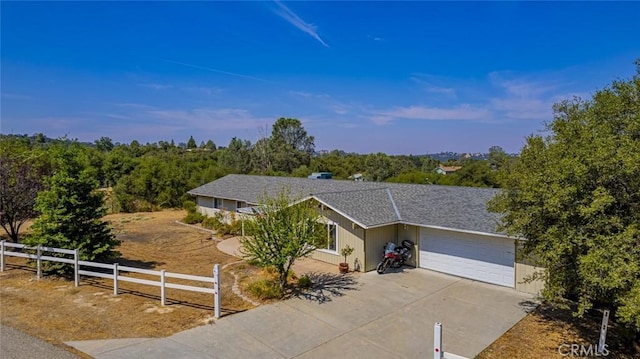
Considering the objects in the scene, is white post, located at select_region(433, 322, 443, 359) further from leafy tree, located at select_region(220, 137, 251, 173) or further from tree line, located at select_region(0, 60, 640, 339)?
leafy tree, located at select_region(220, 137, 251, 173)

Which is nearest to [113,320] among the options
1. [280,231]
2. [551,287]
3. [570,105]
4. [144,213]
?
[280,231]

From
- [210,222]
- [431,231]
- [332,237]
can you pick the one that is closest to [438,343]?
[431,231]

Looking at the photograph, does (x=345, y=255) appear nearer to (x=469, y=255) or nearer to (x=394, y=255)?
(x=394, y=255)

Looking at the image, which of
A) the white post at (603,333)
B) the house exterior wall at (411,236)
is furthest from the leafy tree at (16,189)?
the white post at (603,333)

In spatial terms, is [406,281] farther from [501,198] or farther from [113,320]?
[113,320]

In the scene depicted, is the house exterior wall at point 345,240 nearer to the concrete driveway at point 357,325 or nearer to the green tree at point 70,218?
the concrete driveway at point 357,325

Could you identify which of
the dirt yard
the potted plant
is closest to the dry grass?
the potted plant

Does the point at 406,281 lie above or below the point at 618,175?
below
